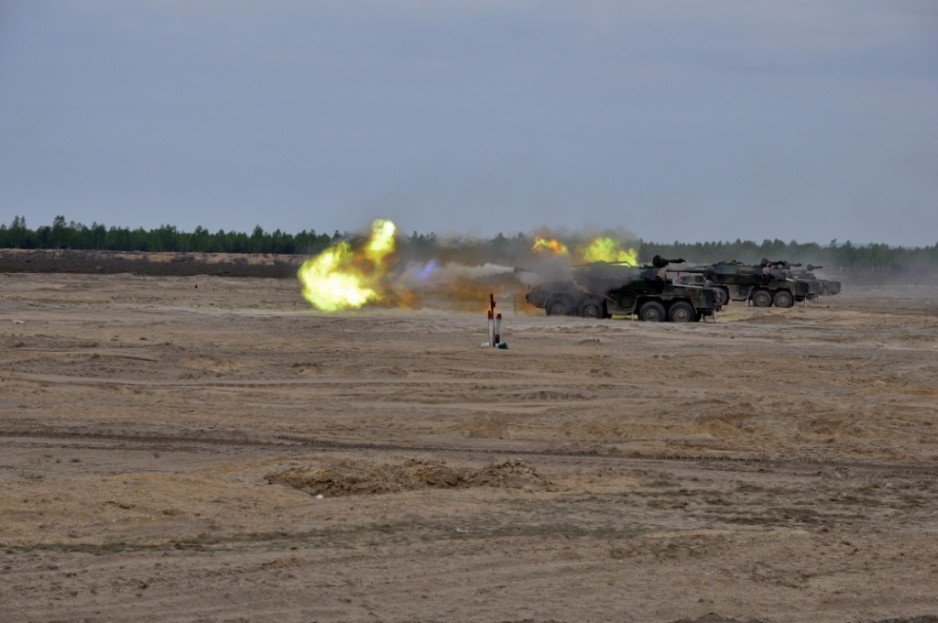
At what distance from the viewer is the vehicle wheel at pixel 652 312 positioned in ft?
122

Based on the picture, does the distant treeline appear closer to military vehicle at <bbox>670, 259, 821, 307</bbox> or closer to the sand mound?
military vehicle at <bbox>670, 259, 821, 307</bbox>

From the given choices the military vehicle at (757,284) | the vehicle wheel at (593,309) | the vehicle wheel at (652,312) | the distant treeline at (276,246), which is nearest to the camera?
the vehicle wheel at (652,312)

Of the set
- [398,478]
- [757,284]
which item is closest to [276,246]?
[757,284]

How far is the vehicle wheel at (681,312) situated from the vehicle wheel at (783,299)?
41.5 ft

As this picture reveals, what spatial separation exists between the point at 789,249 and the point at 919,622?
103036 mm

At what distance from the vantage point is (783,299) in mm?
49062

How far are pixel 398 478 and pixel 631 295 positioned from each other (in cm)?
2485


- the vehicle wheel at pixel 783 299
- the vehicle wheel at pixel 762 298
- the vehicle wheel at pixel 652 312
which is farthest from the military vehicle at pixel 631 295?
the vehicle wheel at pixel 783 299

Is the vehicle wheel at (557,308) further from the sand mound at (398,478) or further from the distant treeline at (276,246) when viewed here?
the distant treeline at (276,246)

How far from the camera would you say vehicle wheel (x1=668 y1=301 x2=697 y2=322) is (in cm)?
3731

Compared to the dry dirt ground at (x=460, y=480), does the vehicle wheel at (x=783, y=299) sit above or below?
above

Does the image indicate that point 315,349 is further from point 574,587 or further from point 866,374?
point 574,587

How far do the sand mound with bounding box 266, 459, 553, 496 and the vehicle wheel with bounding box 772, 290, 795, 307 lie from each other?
36822 millimetres

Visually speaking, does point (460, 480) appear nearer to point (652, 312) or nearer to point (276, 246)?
point (652, 312)
